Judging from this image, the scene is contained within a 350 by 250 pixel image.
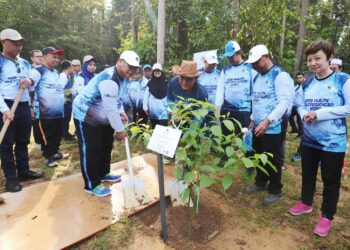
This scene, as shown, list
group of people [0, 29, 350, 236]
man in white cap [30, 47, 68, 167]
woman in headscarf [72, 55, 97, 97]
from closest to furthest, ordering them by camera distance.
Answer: group of people [0, 29, 350, 236] → man in white cap [30, 47, 68, 167] → woman in headscarf [72, 55, 97, 97]

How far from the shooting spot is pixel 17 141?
12.9 feet

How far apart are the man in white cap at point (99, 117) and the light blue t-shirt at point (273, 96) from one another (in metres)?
1.45

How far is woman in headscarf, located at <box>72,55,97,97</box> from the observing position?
5.84 metres

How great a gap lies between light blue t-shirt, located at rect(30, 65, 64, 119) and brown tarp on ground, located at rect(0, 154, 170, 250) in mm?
1206

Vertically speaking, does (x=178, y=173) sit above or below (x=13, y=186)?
above

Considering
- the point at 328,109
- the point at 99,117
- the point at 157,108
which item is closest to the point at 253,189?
the point at 328,109

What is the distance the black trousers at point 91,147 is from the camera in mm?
3383

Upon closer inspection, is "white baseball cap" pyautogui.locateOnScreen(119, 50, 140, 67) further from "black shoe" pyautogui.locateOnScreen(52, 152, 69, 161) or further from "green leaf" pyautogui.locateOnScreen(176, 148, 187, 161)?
"black shoe" pyautogui.locateOnScreen(52, 152, 69, 161)

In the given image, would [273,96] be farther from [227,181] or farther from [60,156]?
[60,156]

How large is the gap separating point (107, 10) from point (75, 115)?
35197 mm

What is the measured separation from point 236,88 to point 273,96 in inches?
33.9

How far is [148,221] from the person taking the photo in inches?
125

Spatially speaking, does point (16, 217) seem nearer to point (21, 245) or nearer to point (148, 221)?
point (21, 245)

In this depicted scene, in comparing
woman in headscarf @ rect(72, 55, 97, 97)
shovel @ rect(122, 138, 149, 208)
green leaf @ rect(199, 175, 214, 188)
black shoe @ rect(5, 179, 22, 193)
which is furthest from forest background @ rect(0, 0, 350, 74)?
black shoe @ rect(5, 179, 22, 193)
